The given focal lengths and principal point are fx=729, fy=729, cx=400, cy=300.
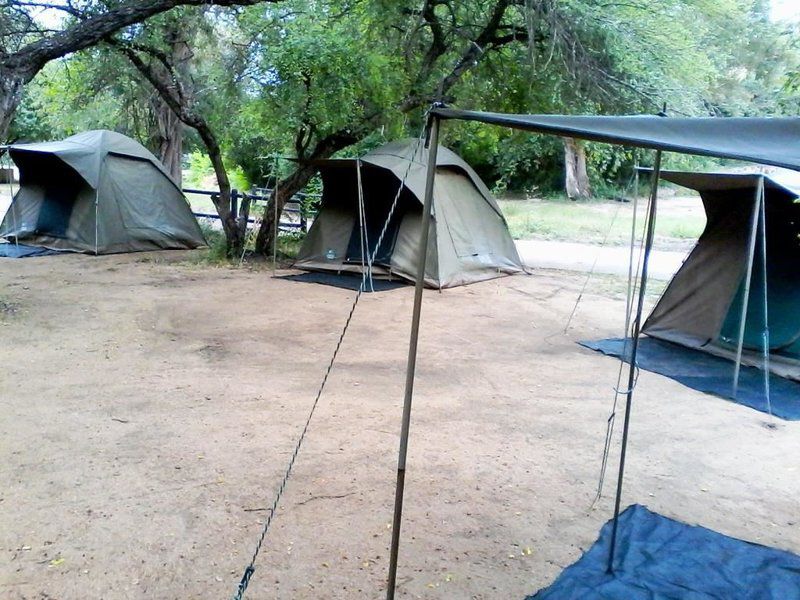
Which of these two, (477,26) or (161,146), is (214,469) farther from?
(161,146)

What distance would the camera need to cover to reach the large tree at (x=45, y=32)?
6434 mm

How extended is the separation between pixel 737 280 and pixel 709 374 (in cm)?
96

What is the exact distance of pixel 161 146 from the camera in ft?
44.9

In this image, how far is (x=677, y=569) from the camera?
282 centimetres

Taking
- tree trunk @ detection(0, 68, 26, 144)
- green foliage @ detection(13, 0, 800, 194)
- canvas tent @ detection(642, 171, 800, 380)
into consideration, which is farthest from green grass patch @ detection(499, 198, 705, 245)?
tree trunk @ detection(0, 68, 26, 144)

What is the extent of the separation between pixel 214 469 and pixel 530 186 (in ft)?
77.4

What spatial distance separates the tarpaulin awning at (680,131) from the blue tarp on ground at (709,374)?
3.12m

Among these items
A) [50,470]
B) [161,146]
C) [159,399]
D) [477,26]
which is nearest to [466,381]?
[159,399]

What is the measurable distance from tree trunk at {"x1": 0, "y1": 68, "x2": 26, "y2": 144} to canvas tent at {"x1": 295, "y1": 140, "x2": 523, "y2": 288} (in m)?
3.55

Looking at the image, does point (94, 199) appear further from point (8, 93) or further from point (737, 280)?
point (737, 280)

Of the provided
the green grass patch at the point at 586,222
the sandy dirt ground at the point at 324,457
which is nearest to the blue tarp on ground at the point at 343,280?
the sandy dirt ground at the point at 324,457

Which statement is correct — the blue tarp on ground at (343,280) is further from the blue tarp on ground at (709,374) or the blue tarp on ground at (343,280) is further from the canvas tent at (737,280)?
the canvas tent at (737,280)

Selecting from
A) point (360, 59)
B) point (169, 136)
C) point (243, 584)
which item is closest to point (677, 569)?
point (243, 584)

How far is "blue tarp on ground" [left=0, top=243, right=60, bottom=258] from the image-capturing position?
32.4 feet
